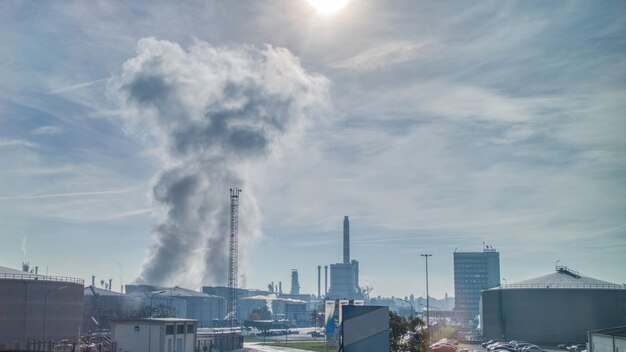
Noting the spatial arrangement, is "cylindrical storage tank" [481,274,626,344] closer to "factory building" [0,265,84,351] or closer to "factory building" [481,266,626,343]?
"factory building" [481,266,626,343]

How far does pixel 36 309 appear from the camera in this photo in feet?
307

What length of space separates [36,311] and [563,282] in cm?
10336

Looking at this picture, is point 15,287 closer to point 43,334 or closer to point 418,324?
point 43,334

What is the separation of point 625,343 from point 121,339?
182 feet

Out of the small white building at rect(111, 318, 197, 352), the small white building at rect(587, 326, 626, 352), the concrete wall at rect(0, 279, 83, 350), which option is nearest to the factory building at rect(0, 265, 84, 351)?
the concrete wall at rect(0, 279, 83, 350)

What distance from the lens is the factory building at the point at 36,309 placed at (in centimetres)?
8931

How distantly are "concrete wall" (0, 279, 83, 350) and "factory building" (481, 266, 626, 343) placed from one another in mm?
86611

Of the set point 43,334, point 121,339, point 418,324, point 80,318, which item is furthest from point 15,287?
point 418,324

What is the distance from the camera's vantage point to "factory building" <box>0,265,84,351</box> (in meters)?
89.3

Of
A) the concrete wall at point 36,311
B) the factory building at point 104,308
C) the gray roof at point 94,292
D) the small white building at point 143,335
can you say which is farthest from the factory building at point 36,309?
the gray roof at point 94,292

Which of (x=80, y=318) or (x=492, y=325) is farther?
(x=492, y=325)

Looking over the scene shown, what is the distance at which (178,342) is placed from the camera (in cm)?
7775

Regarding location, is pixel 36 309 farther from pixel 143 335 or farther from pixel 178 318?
pixel 178 318

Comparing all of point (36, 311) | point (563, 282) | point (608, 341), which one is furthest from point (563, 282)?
point (36, 311)
